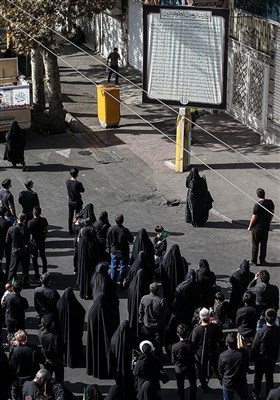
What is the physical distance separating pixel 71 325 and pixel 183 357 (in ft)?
6.39

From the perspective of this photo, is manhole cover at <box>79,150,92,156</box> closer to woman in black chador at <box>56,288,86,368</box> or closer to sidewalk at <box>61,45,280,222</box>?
sidewalk at <box>61,45,280,222</box>

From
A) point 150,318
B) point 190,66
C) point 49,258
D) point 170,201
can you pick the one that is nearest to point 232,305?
point 150,318

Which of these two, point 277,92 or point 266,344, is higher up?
point 277,92

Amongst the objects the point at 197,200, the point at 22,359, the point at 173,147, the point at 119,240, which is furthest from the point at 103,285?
the point at 173,147

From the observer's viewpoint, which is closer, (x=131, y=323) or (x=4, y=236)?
(x=131, y=323)

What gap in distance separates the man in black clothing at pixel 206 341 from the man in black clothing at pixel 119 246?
3.28m

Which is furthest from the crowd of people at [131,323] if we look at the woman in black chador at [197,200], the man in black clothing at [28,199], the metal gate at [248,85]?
the metal gate at [248,85]

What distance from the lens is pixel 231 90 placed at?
26.4 metres

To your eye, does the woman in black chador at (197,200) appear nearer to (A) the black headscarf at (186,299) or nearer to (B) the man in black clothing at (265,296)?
(A) the black headscarf at (186,299)

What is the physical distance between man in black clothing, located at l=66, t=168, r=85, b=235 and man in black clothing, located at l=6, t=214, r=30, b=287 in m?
2.49

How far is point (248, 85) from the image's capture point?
2556cm

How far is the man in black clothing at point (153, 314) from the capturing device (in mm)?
14508

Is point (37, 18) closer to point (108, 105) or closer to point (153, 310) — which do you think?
point (108, 105)

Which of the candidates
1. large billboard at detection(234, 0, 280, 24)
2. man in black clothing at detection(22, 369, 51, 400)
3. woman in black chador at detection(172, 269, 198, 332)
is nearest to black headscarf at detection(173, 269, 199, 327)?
woman in black chador at detection(172, 269, 198, 332)
